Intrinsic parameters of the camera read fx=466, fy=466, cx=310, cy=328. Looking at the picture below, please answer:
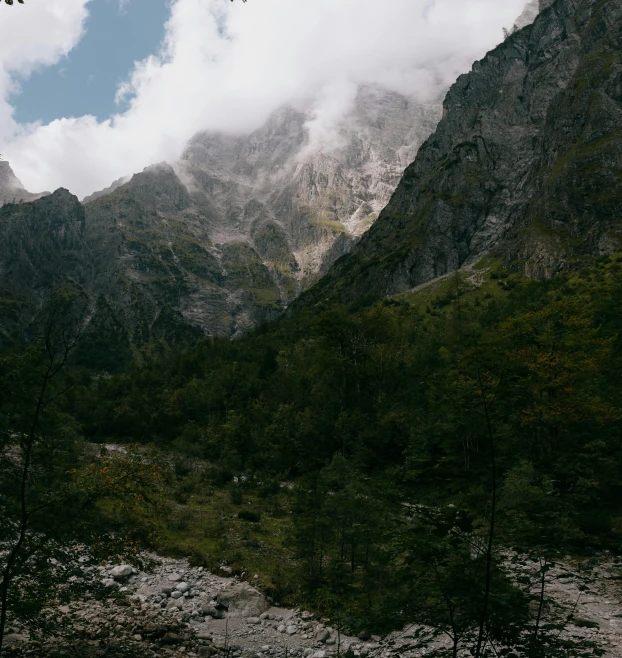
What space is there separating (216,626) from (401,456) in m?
31.5

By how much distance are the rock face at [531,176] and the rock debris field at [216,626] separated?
104 meters

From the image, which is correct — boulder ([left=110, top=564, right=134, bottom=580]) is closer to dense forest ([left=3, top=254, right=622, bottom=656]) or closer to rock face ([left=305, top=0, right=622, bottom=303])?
dense forest ([left=3, top=254, right=622, bottom=656])

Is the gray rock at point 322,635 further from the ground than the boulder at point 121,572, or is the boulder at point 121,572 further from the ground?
the boulder at point 121,572

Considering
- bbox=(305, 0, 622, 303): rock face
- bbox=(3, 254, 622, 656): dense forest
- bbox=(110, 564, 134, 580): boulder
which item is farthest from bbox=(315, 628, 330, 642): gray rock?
bbox=(305, 0, 622, 303): rock face

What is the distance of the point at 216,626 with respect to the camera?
2248 cm

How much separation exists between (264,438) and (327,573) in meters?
36.7

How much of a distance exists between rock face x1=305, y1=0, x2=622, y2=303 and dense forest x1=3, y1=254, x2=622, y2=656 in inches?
1090

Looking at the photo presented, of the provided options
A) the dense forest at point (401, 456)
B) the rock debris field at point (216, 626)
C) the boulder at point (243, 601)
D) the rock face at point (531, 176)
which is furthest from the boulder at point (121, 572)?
the rock face at point (531, 176)

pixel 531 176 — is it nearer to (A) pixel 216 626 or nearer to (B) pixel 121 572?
(B) pixel 121 572

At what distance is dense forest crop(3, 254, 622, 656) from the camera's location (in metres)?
9.51

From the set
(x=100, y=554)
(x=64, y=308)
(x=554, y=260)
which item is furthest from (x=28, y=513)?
(x=554, y=260)

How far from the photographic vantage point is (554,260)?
111 meters

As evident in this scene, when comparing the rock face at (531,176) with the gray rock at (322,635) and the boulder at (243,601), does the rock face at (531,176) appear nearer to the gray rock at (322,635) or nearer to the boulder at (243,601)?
the boulder at (243,601)

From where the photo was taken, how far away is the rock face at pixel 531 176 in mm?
119688
